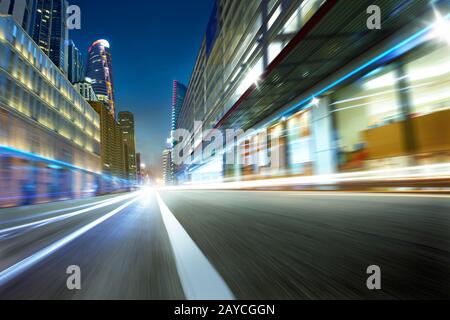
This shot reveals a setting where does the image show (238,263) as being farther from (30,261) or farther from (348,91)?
(348,91)

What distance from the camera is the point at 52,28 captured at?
171125 mm

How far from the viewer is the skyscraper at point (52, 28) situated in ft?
533

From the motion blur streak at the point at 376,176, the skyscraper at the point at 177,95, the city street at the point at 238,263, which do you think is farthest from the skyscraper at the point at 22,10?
the city street at the point at 238,263

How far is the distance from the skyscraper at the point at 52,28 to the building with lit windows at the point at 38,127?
15876cm

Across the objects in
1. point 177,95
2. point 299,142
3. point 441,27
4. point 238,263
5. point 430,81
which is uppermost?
point 177,95

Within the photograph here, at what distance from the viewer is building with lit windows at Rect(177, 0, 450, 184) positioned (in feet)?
23.7

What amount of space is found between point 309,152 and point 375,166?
14.4 ft

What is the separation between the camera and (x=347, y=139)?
424 inches

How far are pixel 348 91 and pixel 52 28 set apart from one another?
747 ft

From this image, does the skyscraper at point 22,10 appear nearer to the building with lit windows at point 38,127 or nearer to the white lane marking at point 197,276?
the building with lit windows at point 38,127

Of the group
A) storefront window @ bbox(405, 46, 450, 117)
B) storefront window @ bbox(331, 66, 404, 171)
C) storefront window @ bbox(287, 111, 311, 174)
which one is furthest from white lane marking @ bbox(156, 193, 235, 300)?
storefront window @ bbox(287, 111, 311, 174)

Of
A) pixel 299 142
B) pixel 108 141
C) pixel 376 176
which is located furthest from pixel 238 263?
pixel 108 141

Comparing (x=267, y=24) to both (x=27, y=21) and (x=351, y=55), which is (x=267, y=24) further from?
(x=27, y=21)
